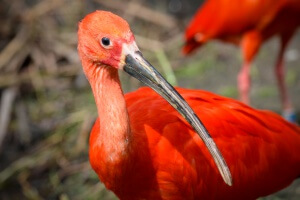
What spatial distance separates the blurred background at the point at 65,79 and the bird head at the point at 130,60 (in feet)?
7.20

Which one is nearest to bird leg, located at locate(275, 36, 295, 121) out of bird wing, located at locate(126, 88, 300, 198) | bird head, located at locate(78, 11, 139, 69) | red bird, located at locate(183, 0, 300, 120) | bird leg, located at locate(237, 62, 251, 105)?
red bird, located at locate(183, 0, 300, 120)

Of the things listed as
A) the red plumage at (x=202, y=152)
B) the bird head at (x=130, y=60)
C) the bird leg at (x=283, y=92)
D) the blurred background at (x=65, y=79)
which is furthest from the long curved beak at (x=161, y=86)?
the bird leg at (x=283, y=92)

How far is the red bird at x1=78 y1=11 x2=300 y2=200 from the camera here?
3059 mm

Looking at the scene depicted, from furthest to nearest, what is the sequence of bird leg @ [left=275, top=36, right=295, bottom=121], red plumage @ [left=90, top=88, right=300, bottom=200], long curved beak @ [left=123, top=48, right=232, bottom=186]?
bird leg @ [left=275, top=36, right=295, bottom=121] → red plumage @ [left=90, top=88, right=300, bottom=200] → long curved beak @ [left=123, top=48, right=232, bottom=186]

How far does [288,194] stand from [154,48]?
9.01 ft

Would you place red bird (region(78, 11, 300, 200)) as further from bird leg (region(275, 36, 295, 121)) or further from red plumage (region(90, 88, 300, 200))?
bird leg (region(275, 36, 295, 121))

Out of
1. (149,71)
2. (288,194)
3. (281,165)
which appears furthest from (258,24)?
(149,71)

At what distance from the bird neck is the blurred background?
6.19ft

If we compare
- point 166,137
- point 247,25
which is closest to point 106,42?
point 166,137

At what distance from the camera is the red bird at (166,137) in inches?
120

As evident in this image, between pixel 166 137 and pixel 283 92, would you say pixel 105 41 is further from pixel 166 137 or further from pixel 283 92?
pixel 283 92

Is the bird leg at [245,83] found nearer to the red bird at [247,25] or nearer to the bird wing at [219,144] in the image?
the red bird at [247,25]

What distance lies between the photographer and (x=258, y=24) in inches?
225

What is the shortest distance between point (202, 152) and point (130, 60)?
813 mm
